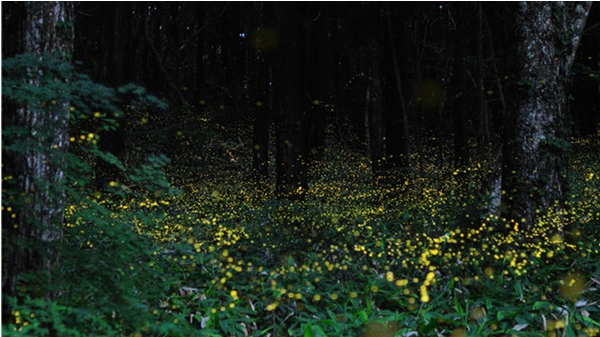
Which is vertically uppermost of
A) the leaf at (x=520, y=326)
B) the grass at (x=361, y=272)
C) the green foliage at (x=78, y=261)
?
the green foliage at (x=78, y=261)

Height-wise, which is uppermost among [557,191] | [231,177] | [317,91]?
[317,91]

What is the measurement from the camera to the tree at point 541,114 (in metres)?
7.04

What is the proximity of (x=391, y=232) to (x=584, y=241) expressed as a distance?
7.83 feet

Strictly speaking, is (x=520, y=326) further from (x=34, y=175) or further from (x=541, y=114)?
(x=34, y=175)

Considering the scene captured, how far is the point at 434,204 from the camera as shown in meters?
8.65

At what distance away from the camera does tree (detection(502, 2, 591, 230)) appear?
7.04 m

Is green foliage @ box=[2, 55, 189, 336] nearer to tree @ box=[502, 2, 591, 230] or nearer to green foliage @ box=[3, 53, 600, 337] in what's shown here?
green foliage @ box=[3, 53, 600, 337]

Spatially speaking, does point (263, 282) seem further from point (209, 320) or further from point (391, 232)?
point (391, 232)

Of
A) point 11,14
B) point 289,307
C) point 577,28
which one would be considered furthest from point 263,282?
point 577,28

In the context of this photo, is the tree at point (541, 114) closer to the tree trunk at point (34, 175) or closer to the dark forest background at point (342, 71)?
the dark forest background at point (342, 71)

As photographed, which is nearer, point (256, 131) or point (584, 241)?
point (584, 241)

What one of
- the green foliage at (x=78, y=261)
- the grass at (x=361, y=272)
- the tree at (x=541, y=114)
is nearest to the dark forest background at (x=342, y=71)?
the tree at (x=541, y=114)

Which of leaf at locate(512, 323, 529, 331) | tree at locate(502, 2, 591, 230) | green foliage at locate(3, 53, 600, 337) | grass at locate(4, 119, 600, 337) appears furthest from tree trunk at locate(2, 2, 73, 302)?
tree at locate(502, 2, 591, 230)

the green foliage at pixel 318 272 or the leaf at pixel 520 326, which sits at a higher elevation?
the green foliage at pixel 318 272
